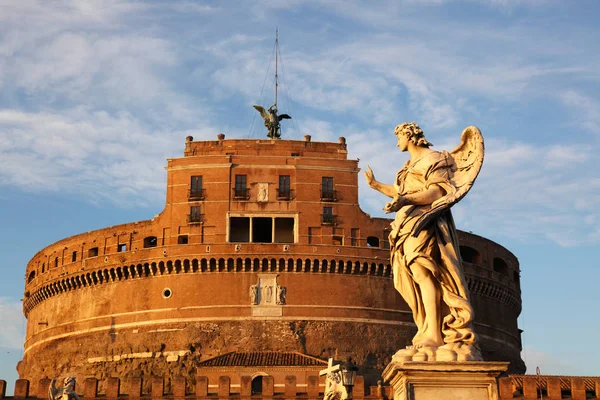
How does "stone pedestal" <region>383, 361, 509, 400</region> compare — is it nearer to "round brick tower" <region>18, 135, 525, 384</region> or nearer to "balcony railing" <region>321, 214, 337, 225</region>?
"round brick tower" <region>18, 135, 525, 384</region>

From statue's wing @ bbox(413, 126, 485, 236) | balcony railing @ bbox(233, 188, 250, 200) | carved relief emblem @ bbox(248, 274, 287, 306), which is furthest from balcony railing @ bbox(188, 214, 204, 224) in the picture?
statue's wing @ bbox(413, 126, 485, 236)

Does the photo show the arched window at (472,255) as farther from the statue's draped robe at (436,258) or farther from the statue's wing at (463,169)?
the statue's draped robe at (436,258)

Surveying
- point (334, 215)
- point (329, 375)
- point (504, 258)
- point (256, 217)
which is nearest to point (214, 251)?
point (256, 217)

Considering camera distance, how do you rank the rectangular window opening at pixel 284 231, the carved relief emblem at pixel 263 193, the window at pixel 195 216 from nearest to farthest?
the window at pixel 195 216, the carved relief emblem at pixel 263 193, the rectangular window opening at pixel 284 231

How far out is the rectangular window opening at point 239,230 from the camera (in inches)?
2244

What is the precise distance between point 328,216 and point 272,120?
10.1m

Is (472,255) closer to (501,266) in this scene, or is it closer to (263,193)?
(501,266)

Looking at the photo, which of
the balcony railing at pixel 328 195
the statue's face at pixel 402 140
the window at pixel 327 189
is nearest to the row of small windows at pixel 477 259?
the balcony railing at pixel 328 195

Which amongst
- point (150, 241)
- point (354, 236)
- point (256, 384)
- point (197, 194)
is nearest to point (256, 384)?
point (256, 384)

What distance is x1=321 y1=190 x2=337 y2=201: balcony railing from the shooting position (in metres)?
56.6

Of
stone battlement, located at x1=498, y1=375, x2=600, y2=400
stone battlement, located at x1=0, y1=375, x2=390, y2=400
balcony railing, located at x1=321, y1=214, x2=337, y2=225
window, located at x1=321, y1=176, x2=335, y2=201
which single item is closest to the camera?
stone battlement, located at x1=498, y1=375, x2=600, y2=400

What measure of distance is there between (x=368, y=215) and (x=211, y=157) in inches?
366

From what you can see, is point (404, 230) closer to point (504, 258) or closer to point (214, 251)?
point (214, 251)

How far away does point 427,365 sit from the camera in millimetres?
6957
